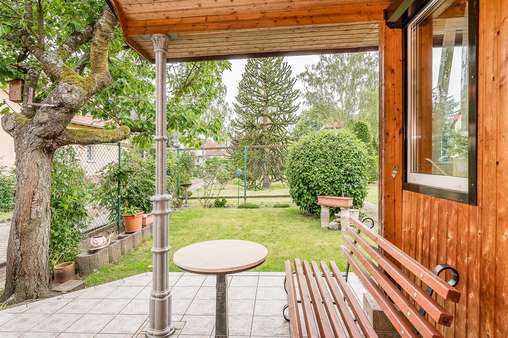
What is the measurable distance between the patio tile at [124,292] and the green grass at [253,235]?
52 centimetres

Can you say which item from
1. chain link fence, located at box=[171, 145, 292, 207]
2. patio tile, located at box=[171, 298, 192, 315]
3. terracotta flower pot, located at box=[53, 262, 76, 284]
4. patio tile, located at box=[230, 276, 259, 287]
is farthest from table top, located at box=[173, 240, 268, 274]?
chain link fence, located at box=[171, 145, 292, 207]

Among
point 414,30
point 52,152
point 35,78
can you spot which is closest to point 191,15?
point 414,30

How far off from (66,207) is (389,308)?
3.79m

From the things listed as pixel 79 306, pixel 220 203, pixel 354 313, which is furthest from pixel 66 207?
pixel 220 203

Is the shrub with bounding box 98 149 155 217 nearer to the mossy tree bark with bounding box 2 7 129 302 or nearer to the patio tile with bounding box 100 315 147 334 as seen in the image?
the mossy tree bark with bounding box 2 7 129 302

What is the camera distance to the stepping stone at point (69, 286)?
3.38 meters

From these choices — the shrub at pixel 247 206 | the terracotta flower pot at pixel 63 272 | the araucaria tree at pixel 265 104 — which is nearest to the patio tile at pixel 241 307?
the terracotta flower pot at pixel 63 272

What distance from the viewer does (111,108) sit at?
425 centimetres

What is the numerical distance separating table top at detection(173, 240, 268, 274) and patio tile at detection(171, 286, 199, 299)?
93 centimetres

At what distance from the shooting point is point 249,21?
224 cm

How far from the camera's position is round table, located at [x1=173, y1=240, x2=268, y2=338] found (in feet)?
6.50

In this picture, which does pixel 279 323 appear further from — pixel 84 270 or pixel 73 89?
pixel 73 89

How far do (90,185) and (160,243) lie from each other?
2.99m

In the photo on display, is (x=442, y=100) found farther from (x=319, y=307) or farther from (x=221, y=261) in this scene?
(x=221, y=261)
